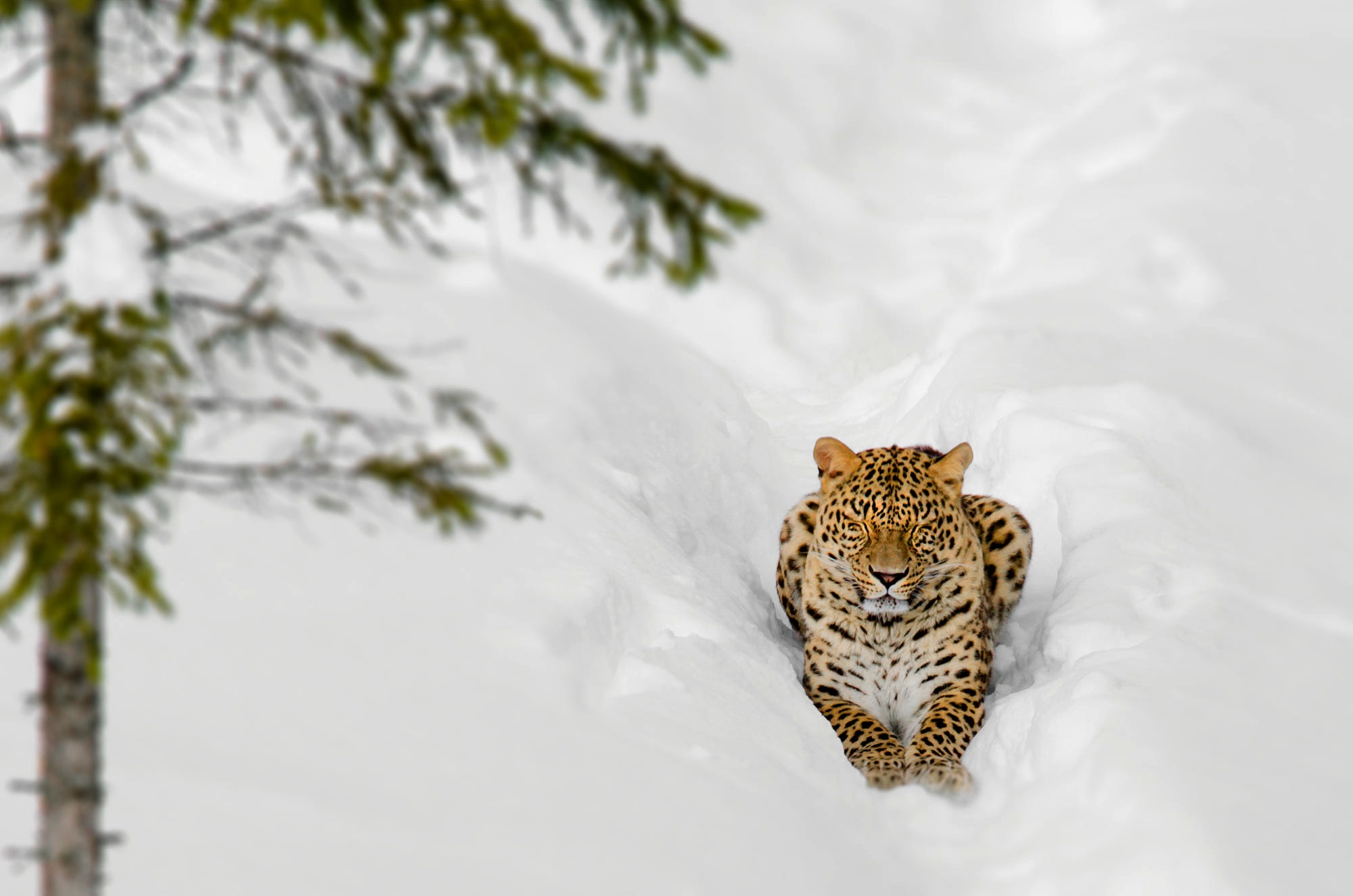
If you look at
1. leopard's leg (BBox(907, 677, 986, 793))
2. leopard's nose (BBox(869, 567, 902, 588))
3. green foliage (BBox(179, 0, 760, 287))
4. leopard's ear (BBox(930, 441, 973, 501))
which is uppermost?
leopard's ear (BBox(930, 441, 973, 501))

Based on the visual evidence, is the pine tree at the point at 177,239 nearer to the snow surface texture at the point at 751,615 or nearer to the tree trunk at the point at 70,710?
the tree trunk at the point at 70,710

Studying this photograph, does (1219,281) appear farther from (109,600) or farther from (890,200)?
(109,600)

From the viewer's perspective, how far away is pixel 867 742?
7.04 m

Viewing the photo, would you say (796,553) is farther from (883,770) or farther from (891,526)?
(883,770)

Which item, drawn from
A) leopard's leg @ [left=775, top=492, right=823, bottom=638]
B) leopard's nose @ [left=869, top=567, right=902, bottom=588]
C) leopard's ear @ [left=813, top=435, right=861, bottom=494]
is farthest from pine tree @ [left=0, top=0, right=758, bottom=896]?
leopard's leg @ [left=775, top=492, right=823, bottom=638]

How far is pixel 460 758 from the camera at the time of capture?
16.0 ft

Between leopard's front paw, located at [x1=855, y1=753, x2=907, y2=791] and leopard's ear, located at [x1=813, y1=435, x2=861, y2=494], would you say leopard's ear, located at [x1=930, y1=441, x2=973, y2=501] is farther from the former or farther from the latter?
leopard's front paw, located at [x1=855, y1=753, x2=907, y2=791]

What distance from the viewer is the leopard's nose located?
7.27 meters

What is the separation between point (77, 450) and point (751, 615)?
5.41m

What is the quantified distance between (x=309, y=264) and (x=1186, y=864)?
577 cm

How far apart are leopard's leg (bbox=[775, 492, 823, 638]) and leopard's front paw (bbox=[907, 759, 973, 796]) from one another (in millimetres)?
1802

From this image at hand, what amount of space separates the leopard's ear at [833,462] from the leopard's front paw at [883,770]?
176 cm

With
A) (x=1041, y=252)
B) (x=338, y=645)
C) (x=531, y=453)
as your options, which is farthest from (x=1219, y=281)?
Answer: (x=338, y=645)

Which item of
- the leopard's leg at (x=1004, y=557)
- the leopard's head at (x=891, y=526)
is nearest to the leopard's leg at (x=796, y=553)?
the leopard's head at (x=891, y=526)
